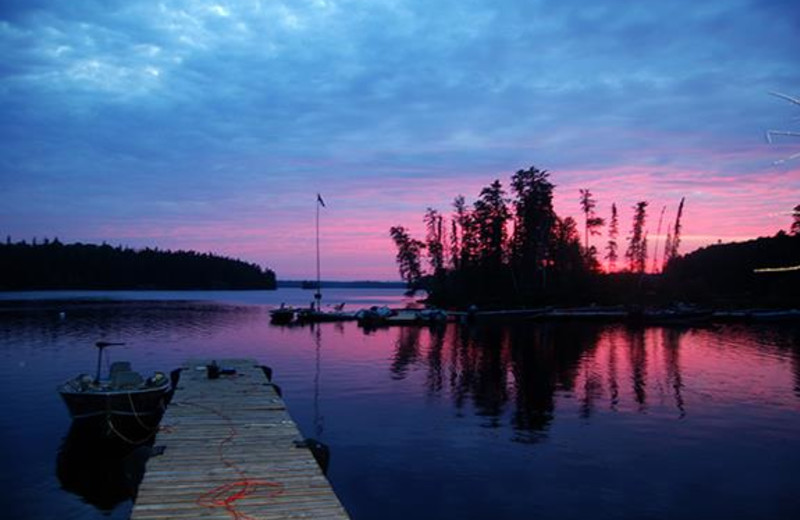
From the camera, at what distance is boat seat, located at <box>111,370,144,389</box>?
2448cm

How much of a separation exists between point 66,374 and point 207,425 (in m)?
27.0

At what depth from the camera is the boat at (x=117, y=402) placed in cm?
2272

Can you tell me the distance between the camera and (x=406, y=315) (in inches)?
3568

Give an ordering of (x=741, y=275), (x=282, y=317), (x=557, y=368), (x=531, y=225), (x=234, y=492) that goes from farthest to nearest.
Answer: (x=741, y=275) < (x=531, y=225) < (x=282, y=317) < (x=557, y=368) < (x=234, y=492)

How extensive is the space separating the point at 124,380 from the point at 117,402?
1829mm

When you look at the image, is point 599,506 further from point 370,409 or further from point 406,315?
point 406,315

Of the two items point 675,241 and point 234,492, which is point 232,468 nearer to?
point 234,492

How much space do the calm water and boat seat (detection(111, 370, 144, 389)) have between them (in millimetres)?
2849

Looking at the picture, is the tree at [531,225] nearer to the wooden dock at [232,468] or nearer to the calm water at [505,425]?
the calm water at [505,425]

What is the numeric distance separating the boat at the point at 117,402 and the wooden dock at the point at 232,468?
265 cm

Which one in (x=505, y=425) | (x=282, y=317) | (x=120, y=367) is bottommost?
(x=505, y=425)

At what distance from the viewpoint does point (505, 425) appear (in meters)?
26.4

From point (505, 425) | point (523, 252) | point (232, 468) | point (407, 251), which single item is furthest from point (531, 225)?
point (232, 468)

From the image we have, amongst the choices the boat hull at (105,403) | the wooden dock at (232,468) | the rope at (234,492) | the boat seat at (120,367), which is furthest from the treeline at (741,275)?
the rope at (234,492)
